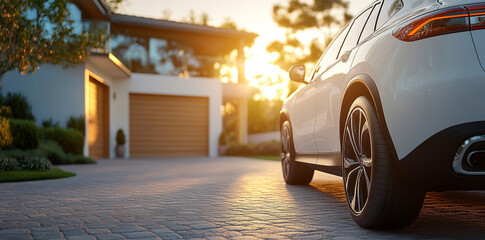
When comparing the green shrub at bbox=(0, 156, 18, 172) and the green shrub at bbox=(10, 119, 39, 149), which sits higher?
the green shrub at bbox=(10, 119, 39, 149)

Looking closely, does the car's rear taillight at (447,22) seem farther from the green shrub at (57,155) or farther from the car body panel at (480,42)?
the green shrub at (57,155)

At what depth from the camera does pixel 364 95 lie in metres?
3.27

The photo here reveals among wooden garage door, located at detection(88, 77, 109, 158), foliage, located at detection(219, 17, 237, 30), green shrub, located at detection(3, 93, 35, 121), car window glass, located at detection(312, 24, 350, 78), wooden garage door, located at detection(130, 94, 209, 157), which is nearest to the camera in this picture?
car window glass, located at detection(312, 24, 350, 78)

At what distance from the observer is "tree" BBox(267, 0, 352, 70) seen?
1126 inches

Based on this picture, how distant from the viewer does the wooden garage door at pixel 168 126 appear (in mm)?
19688

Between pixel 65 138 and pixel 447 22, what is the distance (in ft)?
39.2

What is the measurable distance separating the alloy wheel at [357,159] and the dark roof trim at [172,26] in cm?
1669

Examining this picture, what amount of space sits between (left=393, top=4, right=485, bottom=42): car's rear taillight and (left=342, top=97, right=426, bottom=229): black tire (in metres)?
0.59

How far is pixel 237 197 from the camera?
5.20m

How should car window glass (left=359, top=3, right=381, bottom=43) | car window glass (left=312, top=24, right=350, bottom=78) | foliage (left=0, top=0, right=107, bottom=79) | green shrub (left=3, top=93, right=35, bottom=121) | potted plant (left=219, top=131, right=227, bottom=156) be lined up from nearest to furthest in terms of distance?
1. car window glass (left=359, top=3, right=381, bottom=43)
2. car window glass (left=312, top=24, right=350, bottom=78)
3. foliage (left=0, top=0, right=107, bottom=79)
4. green shrub (left=3, top=93, right=35, bottom=121)
5. potted plant (left=219, top=131, right=227, bottom=156)

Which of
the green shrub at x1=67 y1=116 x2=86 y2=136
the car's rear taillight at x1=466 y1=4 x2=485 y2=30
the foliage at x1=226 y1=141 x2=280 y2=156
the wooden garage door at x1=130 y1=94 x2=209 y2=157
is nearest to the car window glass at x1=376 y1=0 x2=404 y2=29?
the car's rear taillight at x1=466 y1=4 x2=485 y2=30

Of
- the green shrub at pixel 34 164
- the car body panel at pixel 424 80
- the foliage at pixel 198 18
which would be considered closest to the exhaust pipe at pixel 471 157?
the car body panel at pixel 424 80

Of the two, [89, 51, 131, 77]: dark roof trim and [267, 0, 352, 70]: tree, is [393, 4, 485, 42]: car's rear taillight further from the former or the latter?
[267, 0, 352, 70]: tree

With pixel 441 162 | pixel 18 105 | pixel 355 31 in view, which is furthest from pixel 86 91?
pixel 441 162
